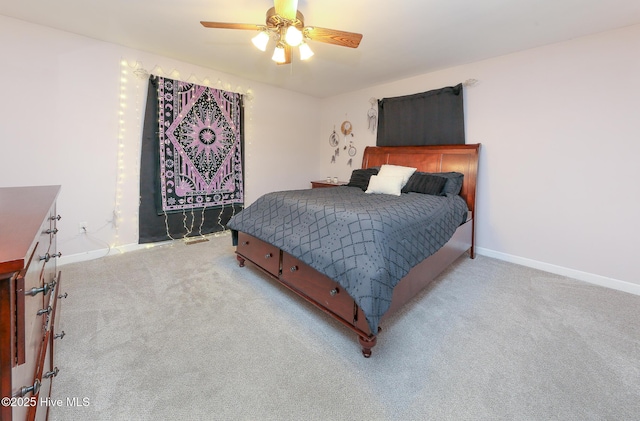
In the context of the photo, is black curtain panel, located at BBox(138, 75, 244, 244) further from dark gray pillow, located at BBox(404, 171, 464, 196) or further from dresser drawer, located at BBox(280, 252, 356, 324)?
dark gray pillow, located at BBox(404, 171, 464, 196)

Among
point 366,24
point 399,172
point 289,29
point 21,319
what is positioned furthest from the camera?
point 399,172

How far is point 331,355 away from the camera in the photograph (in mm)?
1621

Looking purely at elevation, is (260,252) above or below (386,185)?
below

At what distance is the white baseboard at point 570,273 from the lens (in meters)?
2.46

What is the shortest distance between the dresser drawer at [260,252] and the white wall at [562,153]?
256cm

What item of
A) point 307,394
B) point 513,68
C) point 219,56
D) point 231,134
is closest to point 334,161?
point 231,134

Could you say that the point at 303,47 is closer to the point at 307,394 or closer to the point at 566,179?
the point at 307,394

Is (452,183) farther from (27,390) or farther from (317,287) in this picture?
(27,390)

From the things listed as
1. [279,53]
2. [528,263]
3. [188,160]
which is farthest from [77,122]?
[528,263]

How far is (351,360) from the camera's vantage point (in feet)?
5.19

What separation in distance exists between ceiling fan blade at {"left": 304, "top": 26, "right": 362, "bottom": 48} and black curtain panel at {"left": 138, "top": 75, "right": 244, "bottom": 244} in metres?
2.10

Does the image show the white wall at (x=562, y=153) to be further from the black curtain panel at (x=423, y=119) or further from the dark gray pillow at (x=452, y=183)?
the dark gray pillow at (x=452, y=183)

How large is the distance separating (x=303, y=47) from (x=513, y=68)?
7.88 feet

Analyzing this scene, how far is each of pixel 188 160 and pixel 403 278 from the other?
2.98 metres
